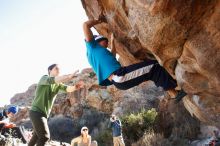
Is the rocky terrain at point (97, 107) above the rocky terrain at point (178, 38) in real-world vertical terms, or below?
below

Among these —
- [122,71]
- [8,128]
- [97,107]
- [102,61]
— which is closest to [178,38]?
[122,71]

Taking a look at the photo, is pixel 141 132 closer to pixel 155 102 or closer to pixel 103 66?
pixel 155 102

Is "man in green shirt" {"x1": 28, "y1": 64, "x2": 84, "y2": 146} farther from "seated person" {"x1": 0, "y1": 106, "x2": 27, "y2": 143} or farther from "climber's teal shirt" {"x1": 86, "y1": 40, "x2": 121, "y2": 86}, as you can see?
"seated person" {"x1": 0, "y1": 106, "x2": 27, "y2": 143}

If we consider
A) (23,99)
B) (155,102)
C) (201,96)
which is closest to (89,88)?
(155,102)

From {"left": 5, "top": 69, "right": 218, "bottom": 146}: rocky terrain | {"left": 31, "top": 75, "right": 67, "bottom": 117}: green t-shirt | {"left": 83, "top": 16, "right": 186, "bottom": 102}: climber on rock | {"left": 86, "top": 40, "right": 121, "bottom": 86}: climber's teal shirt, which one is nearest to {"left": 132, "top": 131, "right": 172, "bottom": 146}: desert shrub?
{"left": 5, "top": 69, "right": 218, "bottom": 146}: rocky terrain

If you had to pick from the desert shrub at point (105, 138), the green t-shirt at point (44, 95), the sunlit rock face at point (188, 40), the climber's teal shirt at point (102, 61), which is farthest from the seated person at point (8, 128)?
the desert shrub at point (105, 138)

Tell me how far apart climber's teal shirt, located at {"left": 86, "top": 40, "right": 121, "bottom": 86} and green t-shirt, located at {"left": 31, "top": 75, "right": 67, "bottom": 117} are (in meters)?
1.02

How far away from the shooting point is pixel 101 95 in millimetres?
25500

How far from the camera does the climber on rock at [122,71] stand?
239 inches

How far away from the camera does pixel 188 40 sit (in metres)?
5.19

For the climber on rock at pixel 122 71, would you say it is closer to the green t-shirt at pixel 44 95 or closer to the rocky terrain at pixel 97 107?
the green t-shirt at pixel 44 95

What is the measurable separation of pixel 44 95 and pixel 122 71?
1814 millimetres

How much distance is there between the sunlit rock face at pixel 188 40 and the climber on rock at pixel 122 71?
31cm

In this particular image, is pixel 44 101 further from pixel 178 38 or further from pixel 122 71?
pixel 178 38
